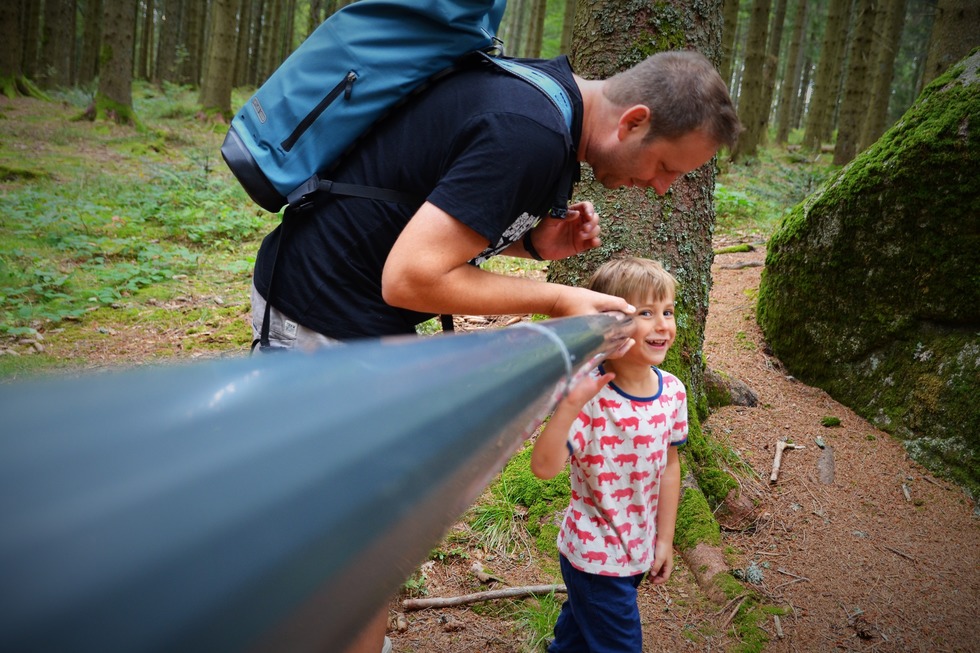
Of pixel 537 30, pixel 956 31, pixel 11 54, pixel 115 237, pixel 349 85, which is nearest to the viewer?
pixel 349 85

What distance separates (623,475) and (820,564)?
6.27 ft

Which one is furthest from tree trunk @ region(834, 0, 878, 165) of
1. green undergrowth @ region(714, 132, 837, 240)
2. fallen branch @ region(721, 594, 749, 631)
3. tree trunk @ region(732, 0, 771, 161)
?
fallen branch @ region(721, 594, 749, 631)

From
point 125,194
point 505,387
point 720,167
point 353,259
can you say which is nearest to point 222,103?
point 125,194

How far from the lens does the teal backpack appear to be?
1.74 meters

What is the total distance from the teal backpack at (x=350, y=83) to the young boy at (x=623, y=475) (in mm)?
819

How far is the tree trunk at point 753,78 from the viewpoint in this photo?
13727mm

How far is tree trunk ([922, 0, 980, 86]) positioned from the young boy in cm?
865

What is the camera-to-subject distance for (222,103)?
48.3ft

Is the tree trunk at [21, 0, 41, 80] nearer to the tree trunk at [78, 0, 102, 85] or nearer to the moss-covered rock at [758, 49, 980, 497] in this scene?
the tree trunk at [78, 0, 102, 85]

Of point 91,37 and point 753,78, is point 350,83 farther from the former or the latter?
point 91,37

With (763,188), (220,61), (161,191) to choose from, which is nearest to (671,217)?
(161,191)

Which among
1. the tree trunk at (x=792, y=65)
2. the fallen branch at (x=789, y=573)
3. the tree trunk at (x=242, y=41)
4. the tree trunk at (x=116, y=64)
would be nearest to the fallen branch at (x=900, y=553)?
the fallen branch at (x=789, y=573)

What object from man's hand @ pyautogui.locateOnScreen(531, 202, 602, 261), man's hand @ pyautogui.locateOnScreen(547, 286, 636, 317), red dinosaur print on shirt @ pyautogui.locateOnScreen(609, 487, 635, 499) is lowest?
red dinosaur print on shirt @ pyautogui.locateOnScreen(609, 487, 635, 499)

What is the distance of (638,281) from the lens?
230 cm
